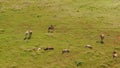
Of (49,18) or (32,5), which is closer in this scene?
(49,18)

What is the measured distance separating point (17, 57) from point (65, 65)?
5.76 m

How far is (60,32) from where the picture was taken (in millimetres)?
45500

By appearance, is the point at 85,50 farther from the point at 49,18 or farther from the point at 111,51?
the point at 49,18

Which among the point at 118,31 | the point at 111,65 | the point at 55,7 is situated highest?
the point at 55,7

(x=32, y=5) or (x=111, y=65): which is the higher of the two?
(x=32, y=5)

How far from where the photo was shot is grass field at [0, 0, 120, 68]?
37562mm

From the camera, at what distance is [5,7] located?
55781 millimetres

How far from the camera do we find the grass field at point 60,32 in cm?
3756

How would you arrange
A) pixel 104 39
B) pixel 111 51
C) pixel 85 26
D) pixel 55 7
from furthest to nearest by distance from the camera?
pixel 55 7 → pixel 85 26 → pixel 104 39 → pixel 111 51

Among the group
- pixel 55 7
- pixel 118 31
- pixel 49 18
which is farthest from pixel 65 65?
pixel 55 7

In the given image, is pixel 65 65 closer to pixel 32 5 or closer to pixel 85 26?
pixel 85 26

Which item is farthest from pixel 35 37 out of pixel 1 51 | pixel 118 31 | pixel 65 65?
pixel 118 31

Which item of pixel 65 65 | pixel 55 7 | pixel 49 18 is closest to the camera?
pixel 65 65

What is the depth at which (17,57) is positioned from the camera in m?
38.5
